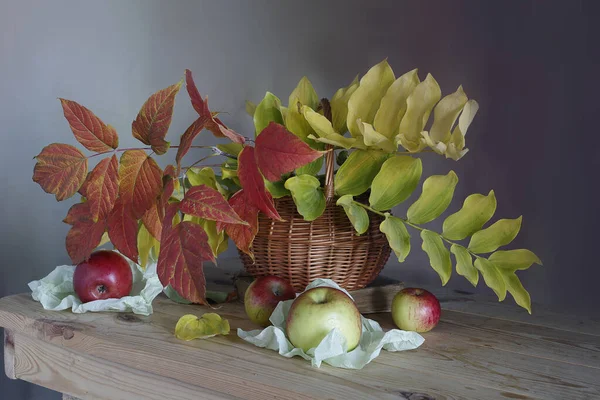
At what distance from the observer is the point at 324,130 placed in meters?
0.87

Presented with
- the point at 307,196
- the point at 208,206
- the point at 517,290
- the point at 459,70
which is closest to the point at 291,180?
the point at 307,196

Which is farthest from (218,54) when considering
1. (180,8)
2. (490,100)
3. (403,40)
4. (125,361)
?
(125,361)

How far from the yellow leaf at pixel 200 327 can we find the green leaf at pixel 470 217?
35cm

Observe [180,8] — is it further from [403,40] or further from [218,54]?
[403,40]

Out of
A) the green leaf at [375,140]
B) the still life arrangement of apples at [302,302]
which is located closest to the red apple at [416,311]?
the still life arrangement of apples at [302,302]

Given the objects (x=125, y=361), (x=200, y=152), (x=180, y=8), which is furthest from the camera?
(x=200, y=152)

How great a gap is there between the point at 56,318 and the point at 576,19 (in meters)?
1.78

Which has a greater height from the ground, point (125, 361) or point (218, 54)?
point (218, 54)

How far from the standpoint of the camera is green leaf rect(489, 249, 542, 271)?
34.3 inches

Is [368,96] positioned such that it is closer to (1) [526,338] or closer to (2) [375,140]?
(2) [375,140]

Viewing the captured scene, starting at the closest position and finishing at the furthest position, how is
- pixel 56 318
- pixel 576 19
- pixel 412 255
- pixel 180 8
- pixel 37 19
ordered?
pixel 56 318 → pixel 37 19 → pixel 180 8 → pixel 576 19 → pixel 412 255

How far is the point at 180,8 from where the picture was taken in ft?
5.39

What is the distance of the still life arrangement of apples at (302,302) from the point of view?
2.51 feet

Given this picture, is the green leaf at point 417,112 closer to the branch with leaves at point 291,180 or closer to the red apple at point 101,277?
the branch with leaves at point 291,180
